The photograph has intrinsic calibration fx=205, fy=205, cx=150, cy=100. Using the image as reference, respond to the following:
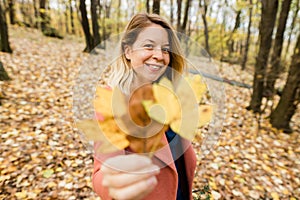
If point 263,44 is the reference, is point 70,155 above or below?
below

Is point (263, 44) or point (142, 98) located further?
point (263, 44)

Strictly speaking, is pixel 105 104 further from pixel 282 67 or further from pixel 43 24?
pixel 43 24

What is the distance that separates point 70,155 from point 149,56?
103 inches

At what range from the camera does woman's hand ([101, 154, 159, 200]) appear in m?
0.31

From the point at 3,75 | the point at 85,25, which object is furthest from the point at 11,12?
the point at 3,75

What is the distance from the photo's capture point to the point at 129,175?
0.33m

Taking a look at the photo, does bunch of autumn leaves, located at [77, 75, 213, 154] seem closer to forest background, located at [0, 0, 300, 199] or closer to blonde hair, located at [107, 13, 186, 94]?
blonde hair, located at [107, 13, 186, 94]

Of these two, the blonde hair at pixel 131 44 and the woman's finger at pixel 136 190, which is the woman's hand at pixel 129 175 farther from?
the blonde hair at pixel 131 44

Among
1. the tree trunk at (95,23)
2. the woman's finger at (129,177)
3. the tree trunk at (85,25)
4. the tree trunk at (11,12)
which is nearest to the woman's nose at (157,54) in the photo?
the woman's finger at (129,177)

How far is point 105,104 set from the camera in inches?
13.9

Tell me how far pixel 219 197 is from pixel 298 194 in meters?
1.11

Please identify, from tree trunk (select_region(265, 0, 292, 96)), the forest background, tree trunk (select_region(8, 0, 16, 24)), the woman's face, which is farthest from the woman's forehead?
tree trunk (select_region(8, 0, 16, 24))

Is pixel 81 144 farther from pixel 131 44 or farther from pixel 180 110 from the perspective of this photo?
pixel 180 110

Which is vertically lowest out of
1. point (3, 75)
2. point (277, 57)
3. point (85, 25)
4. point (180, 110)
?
point (3, 75)
